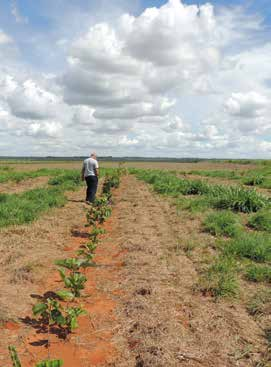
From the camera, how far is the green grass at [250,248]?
6.61m

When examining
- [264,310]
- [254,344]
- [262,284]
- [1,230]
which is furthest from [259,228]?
[1,230]

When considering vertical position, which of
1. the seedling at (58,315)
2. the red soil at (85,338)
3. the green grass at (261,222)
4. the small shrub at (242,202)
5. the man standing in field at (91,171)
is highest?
the man standing in field at (91,171)

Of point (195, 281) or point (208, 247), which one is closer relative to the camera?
point (195, 281)

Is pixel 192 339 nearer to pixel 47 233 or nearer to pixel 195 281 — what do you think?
pixel 195 281

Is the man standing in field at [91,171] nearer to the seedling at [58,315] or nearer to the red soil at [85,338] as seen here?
the red soil at [85,338]

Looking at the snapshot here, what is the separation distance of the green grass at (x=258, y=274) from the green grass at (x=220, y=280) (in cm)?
26

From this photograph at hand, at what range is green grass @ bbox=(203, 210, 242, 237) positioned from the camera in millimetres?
8414

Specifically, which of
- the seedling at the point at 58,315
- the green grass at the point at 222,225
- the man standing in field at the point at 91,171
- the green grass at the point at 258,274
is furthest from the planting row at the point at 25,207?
the green grass at the point at 258,274

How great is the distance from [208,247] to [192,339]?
12.1 ft

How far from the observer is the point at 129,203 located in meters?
14.1

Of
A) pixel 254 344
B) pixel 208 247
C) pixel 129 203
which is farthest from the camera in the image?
pixel 129 203

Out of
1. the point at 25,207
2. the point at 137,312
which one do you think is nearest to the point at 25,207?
the point at 25,207

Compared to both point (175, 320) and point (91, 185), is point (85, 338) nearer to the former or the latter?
point (175, 320)

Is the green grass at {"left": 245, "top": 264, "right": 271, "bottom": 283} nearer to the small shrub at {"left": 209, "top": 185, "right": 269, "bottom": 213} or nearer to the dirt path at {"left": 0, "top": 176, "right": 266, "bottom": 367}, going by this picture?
the dirt path at {"left": 0, "top": 176, "right": 266, "bottom": 367}
